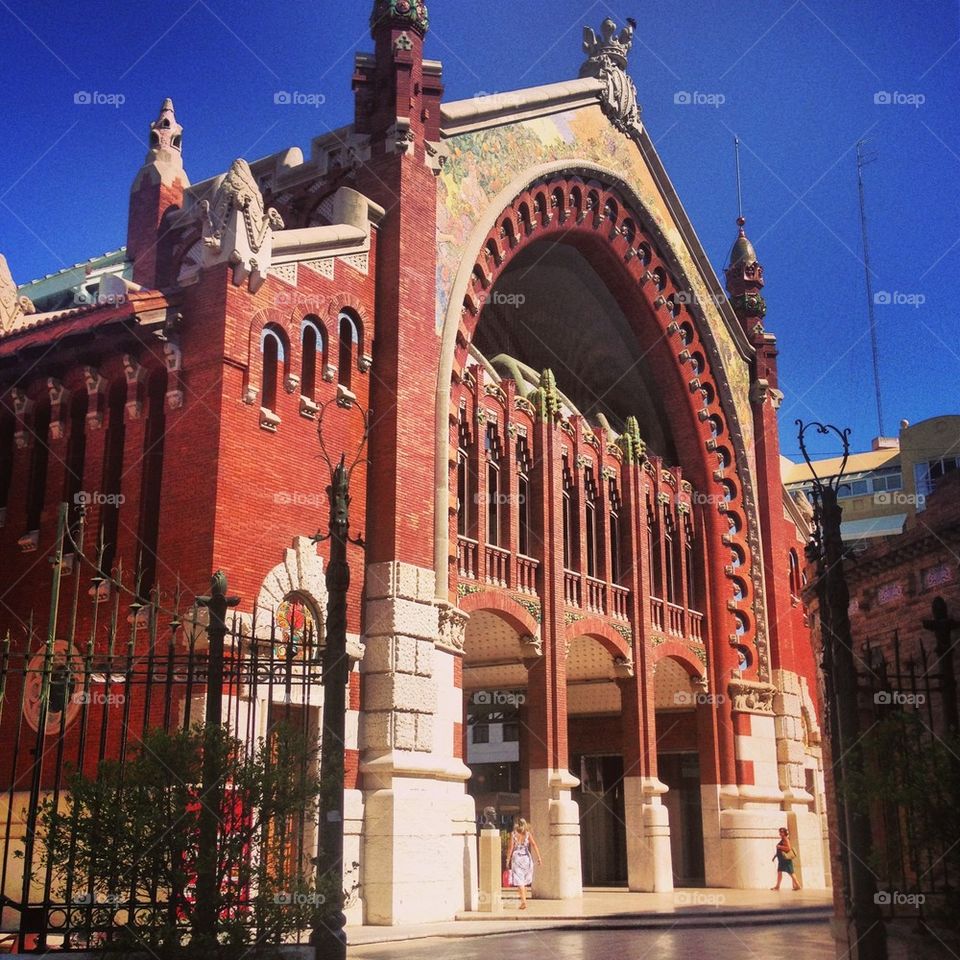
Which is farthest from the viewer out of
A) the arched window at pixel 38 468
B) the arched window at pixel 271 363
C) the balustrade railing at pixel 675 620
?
the balustrade railing at pixel 675 620

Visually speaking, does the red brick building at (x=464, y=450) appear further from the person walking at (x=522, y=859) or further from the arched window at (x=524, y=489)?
the person walking at (x=522, y=859)

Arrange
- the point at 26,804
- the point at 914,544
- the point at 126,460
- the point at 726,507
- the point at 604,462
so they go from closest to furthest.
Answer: the point at 914,544, the point at 26,804, the point at 126,460, the point at 604,462, the point at 726,507

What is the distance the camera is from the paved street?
1391 centimetres

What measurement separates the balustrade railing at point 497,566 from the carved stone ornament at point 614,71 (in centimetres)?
1296

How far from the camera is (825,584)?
37.0 feet

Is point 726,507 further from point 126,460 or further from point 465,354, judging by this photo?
point 126,460

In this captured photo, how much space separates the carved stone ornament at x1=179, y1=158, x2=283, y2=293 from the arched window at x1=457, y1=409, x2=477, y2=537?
606cm

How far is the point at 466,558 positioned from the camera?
22625 millimetres

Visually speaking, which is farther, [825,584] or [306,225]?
[306,225]

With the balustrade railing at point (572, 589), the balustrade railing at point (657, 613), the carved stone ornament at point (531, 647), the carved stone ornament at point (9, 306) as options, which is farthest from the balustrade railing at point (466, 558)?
the carved stone ornament at point (9, 306)

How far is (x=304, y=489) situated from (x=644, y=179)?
16.8 m

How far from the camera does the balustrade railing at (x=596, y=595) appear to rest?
86.6 feet

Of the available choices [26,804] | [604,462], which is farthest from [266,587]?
[604,462]

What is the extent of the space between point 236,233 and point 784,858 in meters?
20.0
